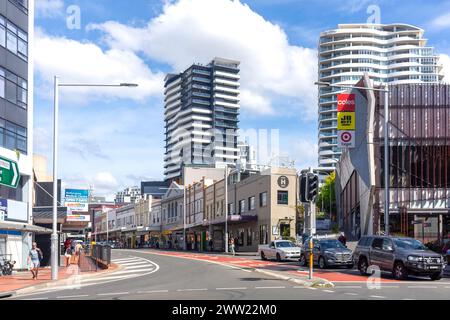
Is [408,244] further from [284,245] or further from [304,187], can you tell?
[284,245]

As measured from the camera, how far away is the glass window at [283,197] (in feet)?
200

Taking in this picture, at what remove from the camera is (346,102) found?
54000 millimetres

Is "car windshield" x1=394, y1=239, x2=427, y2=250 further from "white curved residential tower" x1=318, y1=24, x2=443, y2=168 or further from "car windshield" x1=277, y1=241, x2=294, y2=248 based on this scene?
"white curved residential tower" x1=318, y1=24, x2=443, y2=168

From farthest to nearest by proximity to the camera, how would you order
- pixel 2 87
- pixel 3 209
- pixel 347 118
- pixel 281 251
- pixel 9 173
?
pixel 347 118, pixel 281 251, pixel 2 87, pixel 9 173, pixel 3 209

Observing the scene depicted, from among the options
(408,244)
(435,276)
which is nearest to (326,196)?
(408,244)

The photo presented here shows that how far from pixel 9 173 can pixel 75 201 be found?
6.71 meters

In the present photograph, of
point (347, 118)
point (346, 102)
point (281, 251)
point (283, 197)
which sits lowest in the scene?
point (281, 251)

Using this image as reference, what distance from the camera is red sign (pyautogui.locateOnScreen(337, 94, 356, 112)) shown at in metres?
53.9

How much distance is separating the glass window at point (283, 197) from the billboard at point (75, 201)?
2488 centimetres

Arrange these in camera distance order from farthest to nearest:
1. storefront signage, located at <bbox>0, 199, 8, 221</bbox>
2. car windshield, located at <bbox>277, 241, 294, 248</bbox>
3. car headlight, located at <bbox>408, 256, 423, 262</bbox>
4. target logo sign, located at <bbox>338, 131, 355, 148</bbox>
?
target logo sign, located at <bbox>338, 131, 355, 148</bbox> → car windshield, located at <bbox>277, 241, 294, 248</bbox> → storefront signage, located at <bbox>0, 199, 8, 221</bbox> → car headlight, located at <bbox>408, 256, 423, 262</bbox>

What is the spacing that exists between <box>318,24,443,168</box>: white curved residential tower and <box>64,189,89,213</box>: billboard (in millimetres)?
113462

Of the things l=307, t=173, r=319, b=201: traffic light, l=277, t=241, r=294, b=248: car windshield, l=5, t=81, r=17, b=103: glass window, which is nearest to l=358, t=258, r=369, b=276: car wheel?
l=307, t=173, r=319, b=201: traffic light

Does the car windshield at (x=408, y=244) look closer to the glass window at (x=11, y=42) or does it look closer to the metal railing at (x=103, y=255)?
the metal railing at (x=103, y=255)
